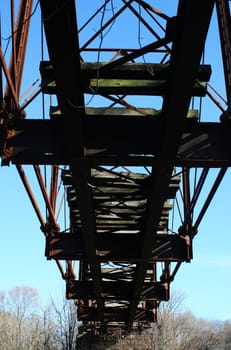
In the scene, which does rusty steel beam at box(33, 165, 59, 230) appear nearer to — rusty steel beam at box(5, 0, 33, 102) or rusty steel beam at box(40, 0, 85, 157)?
rusty steel beam at box(5, 0, 33, 102)

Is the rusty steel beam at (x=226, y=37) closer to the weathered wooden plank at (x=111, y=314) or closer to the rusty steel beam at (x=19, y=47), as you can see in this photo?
the rusty steel beam at (x=19, y=47)

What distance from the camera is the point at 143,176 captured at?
9461 millimetres

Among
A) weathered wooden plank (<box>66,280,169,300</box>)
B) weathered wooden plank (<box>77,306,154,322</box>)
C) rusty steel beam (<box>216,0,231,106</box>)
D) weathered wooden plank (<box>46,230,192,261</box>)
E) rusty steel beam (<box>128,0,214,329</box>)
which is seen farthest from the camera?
weathered wooden plank (<box>77,306,154,322</box>)

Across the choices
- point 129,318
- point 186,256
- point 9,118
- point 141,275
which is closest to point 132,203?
point 186,256

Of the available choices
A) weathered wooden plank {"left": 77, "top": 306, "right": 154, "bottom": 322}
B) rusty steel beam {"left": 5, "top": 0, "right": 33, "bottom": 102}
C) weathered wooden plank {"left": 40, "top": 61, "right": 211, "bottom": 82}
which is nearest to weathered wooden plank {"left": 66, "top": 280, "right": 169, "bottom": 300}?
weathered wooden plank {"left": 77, "top": 306, "right": 154, "bottom": 322}

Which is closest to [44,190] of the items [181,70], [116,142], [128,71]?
[116,142]

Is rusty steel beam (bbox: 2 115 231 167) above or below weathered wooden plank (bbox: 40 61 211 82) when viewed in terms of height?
below

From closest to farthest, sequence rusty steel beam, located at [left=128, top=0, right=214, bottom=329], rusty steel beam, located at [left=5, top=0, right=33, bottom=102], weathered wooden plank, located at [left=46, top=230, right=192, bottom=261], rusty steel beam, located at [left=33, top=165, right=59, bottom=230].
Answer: rusty steel beam, located at [left=128, top=0, right=214, bottom=329], rusty steel beam, located at [left=5, top=0, right=33, bottom=102], rusty steel beam, located at [left=33, top=165, right=59, bottom=230], weathered wooden plank, located at [left=46, top=230, right=192, bottom=261]

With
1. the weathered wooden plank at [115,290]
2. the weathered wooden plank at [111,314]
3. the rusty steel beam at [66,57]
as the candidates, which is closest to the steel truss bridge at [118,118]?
the rusty steel beam at [66,57]

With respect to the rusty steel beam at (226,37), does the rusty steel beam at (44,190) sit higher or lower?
lower

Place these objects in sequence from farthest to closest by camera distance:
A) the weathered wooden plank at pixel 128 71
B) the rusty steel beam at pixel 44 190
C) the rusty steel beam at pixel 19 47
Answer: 1. the rusty steel beam at pixel 44 190
2. the rusty steel beam at pixel 19 47
3. the weathered wooden plank at pixel 128 71

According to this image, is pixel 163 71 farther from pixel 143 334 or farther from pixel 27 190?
pixel 143 334

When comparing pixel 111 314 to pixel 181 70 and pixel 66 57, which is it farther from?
pixel 66 57

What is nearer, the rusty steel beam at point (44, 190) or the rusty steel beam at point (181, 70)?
the rusty steel beam at point (181, 70)
